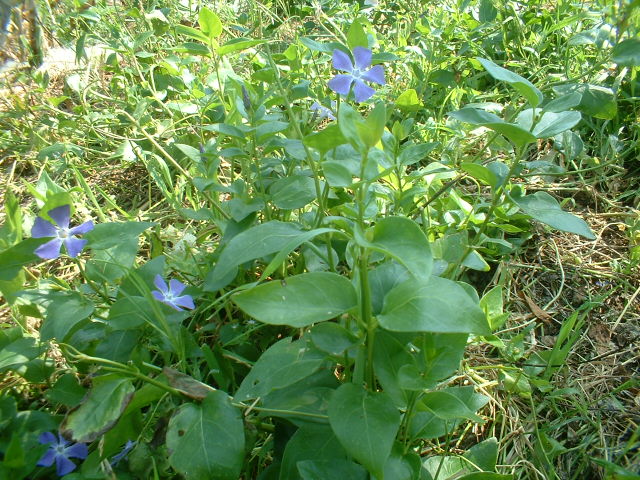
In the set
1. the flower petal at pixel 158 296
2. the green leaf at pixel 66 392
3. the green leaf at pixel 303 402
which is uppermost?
the flower petal at pixel 158 296

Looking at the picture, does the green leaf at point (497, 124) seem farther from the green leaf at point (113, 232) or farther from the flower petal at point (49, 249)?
the flower petal at point (49, 249)

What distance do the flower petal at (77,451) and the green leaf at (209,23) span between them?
3.52ft

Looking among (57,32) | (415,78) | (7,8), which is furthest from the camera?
(57,32)

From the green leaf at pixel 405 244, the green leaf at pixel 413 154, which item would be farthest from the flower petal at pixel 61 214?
the green leaf at pixel 413 154

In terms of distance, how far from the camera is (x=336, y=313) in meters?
0.90

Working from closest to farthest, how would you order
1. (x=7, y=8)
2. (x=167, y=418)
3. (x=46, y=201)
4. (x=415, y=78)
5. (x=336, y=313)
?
(x=336, y=313) → (x=167, y=418) → (x=46, y=201) → (x=7, y=8) → (x=415, y=78)

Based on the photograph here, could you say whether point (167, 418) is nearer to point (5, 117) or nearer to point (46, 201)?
point (46, 201)

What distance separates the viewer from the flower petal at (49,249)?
113 centimetres

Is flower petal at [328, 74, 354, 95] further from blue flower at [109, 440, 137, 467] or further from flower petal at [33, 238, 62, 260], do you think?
blue flower at [109, 440, 137, 467]

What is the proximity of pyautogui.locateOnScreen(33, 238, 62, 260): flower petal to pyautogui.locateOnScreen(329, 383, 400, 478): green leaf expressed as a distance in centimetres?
66

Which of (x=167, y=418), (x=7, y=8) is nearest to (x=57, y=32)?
(x=7, y=8)

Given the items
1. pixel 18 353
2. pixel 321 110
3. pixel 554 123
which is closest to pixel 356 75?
pixel 321 110

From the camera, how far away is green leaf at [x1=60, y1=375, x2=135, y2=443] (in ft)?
3.14

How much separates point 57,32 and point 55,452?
2442 mm
